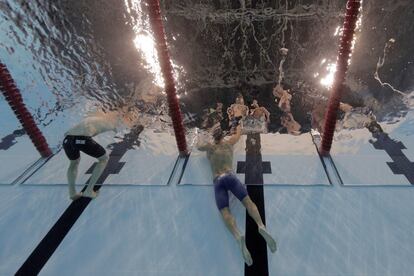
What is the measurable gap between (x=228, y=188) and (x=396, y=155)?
62.5 inches

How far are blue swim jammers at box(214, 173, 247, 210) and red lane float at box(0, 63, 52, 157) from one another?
191 centimetres

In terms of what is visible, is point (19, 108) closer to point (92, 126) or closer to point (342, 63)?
point (92, 126)

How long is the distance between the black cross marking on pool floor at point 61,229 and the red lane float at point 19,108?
70 centimetres

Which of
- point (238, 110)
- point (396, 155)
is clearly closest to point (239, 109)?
point (238, 110)

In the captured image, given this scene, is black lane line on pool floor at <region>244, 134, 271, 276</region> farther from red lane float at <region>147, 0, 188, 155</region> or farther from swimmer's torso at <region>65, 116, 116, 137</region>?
swimmer's torso at <region>65, 116, 116, 137</region>

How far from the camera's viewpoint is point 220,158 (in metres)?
2.65

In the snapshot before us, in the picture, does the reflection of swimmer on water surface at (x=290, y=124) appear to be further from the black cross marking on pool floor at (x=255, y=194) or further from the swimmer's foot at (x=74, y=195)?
the swimmer's foot at (x=74, y=195)

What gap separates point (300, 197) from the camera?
249 cm

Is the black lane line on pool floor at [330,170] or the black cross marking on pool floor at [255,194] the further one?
the black lane line on pool floor at [330,170]

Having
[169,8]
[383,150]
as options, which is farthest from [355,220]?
[169,8]

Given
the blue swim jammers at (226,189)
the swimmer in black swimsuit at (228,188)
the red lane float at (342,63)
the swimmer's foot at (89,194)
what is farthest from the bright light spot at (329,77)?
the swimmer's foot at (89,194)

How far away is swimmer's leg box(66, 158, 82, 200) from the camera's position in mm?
2641

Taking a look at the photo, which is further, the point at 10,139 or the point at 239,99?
the point at 239,99

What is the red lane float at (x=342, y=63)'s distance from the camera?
2320 millimetres
